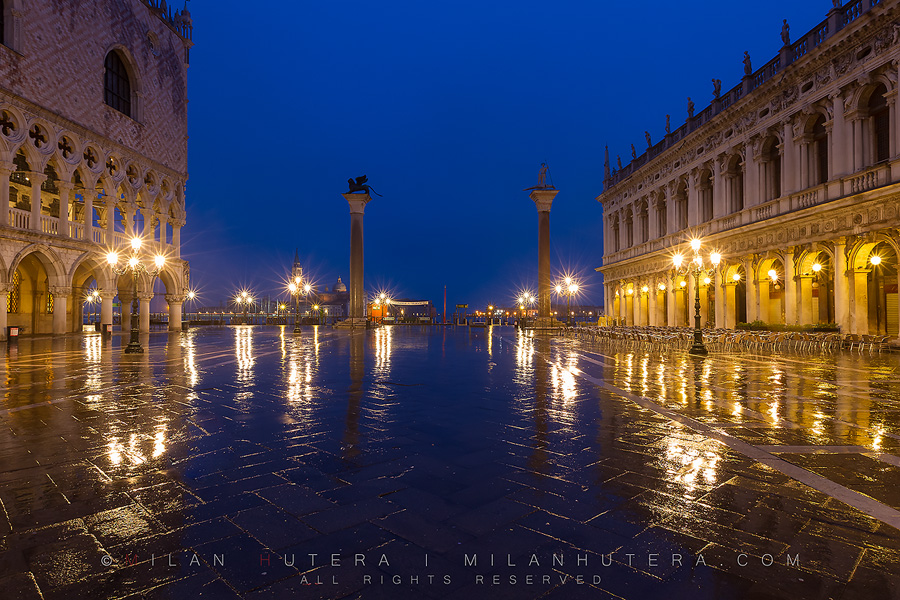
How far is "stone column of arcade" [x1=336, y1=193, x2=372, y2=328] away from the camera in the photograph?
121 ft

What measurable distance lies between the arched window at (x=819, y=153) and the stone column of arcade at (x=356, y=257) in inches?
1127

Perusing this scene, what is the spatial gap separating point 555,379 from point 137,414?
7.36 m

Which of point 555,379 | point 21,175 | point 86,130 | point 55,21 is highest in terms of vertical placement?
point 55,21

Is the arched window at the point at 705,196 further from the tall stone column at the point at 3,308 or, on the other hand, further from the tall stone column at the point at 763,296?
the tall stone column at the point at 3,308

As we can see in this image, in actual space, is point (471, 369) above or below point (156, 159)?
below

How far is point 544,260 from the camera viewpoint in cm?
3509

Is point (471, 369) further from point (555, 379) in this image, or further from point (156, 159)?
point (156, 159)

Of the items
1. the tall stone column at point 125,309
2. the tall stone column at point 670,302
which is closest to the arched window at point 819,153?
the tall stone column at point 670,302

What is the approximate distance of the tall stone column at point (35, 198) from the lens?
2120 centimetres

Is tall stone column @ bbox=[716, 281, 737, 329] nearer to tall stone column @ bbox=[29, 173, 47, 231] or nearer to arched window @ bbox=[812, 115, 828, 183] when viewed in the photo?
arched window @ bbox=[812, 115, 828, 183]

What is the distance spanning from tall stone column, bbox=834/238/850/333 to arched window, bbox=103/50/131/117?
3756 centimetres

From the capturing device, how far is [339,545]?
8.79 feet

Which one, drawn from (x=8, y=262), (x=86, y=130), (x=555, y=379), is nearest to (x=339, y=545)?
(x=555, y=379)

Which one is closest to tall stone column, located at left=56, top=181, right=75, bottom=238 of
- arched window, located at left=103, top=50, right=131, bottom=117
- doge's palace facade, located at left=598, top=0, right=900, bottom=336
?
arched window, located at left=103, top=50, right=131, bottom=117
